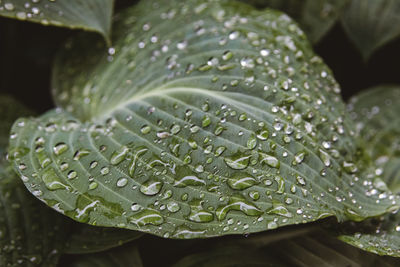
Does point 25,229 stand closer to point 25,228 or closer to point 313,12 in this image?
point 25,228

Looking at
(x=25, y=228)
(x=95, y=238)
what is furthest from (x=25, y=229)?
(x=95, y=238)

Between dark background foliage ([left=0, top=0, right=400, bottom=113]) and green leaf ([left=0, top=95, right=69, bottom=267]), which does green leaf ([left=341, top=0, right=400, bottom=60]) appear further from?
green leaf ([left=0, top=95, right=69, bottom=267])

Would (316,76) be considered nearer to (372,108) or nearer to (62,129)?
(372,108)

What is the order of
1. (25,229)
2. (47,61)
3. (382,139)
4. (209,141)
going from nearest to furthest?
(209,141)
(25,229)
(382,139)
(47,61)

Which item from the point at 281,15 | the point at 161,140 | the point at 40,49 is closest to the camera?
the point at 161,140

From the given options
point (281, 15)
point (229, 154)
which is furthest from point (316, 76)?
point (229, 154)
